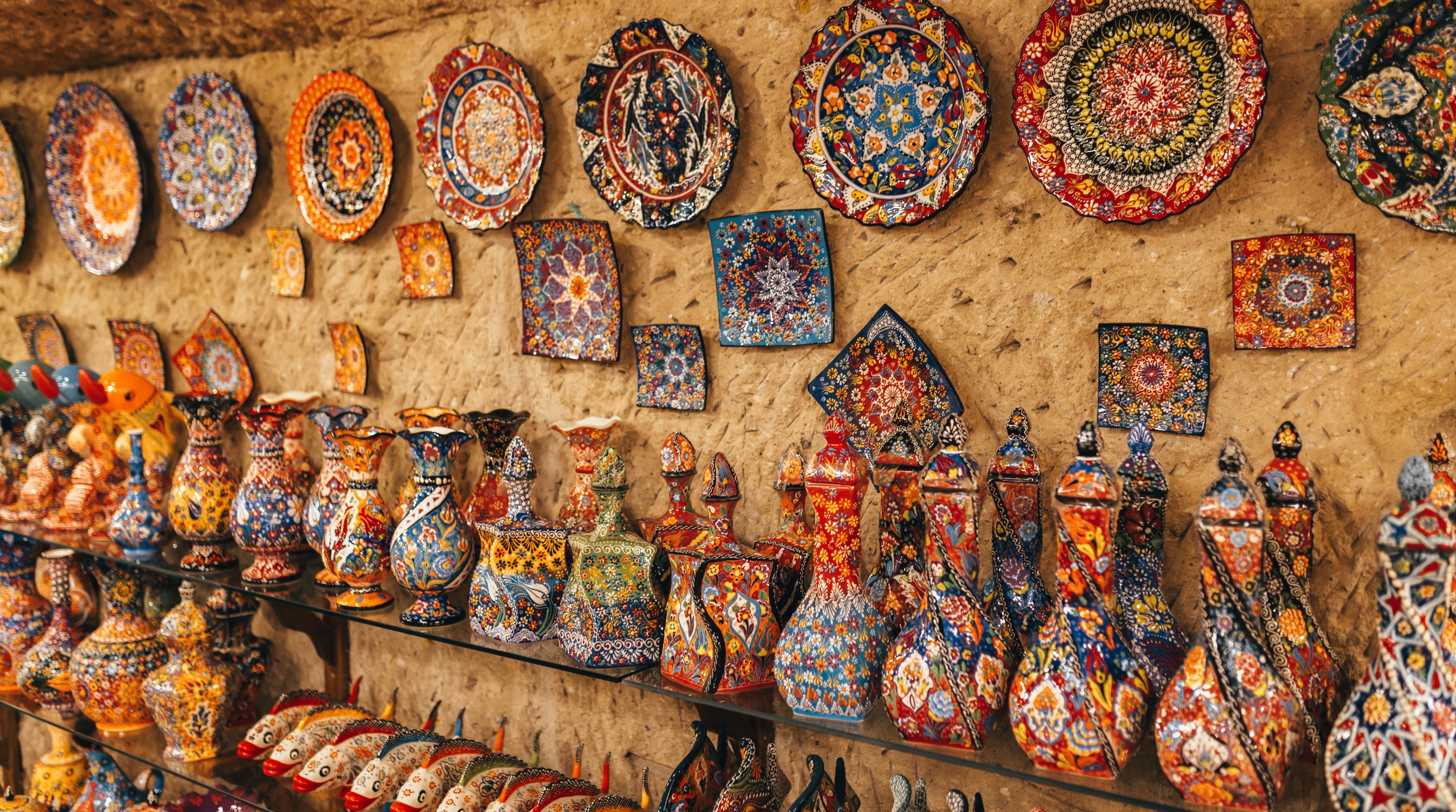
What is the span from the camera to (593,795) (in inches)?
62.7

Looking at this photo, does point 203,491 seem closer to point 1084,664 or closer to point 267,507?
point 267,507

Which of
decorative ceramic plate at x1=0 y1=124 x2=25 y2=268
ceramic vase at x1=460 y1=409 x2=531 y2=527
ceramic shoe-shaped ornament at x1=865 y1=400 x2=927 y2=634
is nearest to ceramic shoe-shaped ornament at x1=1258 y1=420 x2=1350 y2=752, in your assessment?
ceramic shoe-shaped ornament at x1=865 y1=400 x2=927 y2=634

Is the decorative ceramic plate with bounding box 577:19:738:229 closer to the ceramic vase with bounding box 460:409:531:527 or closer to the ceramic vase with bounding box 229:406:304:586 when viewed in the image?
the ceramic vase with bounding box 460:409:531:527

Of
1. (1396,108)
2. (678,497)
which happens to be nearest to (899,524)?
(678,497)

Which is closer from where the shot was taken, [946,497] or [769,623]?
[946,497]

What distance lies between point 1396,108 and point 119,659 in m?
2.50

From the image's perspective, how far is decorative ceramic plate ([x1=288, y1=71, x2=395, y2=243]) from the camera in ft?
6.61

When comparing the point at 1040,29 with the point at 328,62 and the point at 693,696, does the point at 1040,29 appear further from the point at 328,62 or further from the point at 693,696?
the point at 328,62

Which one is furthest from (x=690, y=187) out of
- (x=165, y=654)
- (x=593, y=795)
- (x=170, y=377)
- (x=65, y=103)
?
(x=65, y=103)

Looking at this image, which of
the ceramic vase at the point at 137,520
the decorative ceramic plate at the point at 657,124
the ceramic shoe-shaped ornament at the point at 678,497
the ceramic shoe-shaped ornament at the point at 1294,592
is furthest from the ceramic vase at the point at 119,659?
the ceramic shoe-shaped ornament at the point at 1294,592

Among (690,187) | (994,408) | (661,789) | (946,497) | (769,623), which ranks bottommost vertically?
(661,789)

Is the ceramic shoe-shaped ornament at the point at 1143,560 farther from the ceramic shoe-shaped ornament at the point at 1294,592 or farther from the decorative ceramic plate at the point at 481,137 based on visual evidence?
the decorative ceramic plate at the point at 481,137

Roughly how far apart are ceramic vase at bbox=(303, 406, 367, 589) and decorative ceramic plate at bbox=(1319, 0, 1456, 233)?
5.56 ft

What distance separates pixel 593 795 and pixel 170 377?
1773 millimetres
